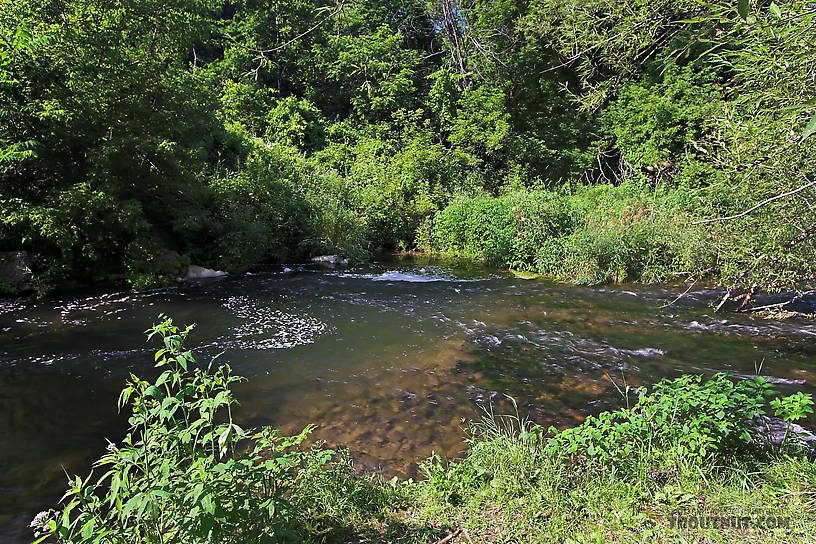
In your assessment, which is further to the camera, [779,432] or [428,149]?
[428,149]

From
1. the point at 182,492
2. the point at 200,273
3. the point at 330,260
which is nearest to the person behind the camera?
the point at 182,492

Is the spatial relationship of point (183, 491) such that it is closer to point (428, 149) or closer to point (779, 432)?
point (779, 432)

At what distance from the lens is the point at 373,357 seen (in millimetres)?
6520

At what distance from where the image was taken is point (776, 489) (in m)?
2.82

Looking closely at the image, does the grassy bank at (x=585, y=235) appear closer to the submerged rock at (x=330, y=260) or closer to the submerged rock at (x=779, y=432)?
the submerged rock at (x=330, y=260)

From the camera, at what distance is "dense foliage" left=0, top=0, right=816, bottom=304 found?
5.32 m

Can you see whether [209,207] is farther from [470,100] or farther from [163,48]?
[470,100]

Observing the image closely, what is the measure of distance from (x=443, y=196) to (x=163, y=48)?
385 inches

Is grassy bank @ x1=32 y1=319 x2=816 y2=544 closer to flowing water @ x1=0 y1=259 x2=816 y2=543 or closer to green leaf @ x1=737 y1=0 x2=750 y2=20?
flowing water @ x1=0 y1=259 x2=816 y2=543

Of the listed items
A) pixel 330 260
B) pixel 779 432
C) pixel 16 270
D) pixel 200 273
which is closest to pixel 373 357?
pixel 779 432

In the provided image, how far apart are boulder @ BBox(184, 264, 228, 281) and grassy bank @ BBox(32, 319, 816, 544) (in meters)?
8.67

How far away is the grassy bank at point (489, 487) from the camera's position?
212 centimetres

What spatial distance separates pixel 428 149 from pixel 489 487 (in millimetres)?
17011

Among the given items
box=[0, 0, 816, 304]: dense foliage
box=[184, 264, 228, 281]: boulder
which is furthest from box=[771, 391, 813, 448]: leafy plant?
box=[184, 264, 228, 281]: boulder
